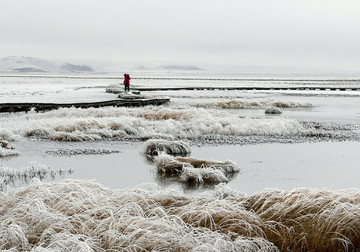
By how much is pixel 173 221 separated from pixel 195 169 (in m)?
5.85

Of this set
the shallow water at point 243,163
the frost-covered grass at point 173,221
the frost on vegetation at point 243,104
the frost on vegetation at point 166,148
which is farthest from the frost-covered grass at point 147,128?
the frost on vegetation at point 243,104

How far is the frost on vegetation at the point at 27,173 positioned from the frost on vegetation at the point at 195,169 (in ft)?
9.25

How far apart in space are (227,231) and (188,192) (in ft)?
14.7

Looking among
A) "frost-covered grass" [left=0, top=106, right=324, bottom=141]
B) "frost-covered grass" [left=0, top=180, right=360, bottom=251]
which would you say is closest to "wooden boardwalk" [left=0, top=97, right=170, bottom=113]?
"frost-covered grass" [left=0, top=106, right=324, bottom=141]

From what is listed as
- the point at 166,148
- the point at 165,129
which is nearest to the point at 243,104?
the point at 165,129

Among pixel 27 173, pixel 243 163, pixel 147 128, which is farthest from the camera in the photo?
pixel 147 128

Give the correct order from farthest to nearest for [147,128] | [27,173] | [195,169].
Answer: [147,128] → [27,173] → [195,169]

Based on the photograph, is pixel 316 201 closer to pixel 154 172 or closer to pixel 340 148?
pixel 154 172

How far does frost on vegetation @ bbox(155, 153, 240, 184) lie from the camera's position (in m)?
13.9

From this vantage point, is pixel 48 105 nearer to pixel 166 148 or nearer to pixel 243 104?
pixel 243 104

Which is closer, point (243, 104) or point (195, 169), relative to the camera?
point (195, 169)

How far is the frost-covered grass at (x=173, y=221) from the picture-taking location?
7.45 m

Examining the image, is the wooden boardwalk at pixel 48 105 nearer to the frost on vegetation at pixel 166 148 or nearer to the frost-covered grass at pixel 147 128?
the frost-covered grass at pixel 147 128

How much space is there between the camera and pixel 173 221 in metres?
8.42
